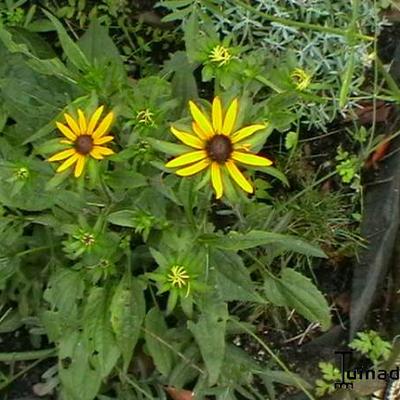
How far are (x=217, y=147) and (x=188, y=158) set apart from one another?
0.04 meters

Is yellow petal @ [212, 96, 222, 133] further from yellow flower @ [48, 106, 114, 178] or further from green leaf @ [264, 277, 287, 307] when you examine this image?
green leaf @ [264, 277, 287, 307]

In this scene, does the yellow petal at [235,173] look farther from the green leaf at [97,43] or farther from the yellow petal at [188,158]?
the green leaf at [97,43]

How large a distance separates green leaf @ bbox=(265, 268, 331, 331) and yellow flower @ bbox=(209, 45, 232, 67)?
1.68ft

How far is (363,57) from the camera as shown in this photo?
1.75 meters

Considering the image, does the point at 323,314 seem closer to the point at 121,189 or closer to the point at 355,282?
the point at 355,282

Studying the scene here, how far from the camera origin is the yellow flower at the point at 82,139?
120 centimetres

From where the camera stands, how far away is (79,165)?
1.20 meters

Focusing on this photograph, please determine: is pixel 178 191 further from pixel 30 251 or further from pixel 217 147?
pixel 30 251

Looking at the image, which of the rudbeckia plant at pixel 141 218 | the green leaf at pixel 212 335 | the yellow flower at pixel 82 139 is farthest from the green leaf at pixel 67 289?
the yellow flower at pixel 82 139

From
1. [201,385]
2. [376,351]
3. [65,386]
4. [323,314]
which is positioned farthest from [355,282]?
[65,386]

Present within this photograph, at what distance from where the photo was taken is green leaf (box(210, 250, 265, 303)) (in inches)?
59.1

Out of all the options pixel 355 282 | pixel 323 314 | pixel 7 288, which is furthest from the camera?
pixel 355 282

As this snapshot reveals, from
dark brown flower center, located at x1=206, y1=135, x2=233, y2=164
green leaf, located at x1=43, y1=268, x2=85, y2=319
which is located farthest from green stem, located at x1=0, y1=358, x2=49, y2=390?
dark brown flower center, located at x1=206, y1=135, x2=233, y2=164

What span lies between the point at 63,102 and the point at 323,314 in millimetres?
628
